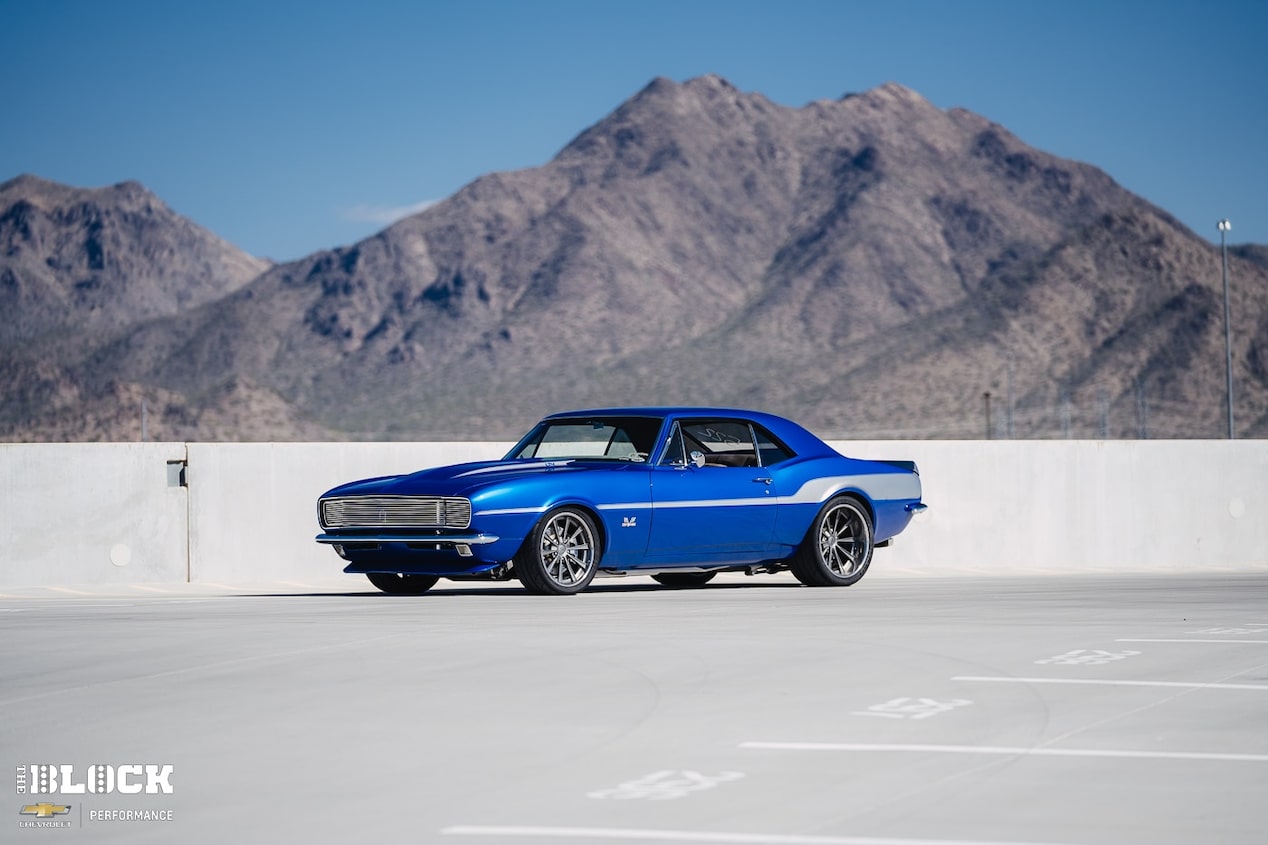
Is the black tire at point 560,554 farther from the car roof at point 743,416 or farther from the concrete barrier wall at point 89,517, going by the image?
the concrete barrier wall at point 89,517

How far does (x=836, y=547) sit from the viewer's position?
50.5 feet

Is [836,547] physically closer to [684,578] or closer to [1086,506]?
[684,578]

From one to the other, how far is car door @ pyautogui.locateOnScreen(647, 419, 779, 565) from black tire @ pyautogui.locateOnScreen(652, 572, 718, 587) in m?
1.26

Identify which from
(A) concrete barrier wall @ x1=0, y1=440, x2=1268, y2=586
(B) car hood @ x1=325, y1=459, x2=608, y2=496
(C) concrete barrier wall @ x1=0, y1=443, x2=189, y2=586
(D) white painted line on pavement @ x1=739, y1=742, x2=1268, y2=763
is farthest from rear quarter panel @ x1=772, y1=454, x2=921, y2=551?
(D) white painted line on pavement @ x1=739, y1=742, x2=1268, y2=763

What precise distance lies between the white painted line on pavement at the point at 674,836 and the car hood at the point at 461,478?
800 cm

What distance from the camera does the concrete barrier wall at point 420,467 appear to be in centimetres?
1688

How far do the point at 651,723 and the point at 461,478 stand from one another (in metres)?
6.56

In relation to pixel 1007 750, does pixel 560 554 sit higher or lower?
higher

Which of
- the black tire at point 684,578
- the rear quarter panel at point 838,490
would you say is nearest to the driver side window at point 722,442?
the rear quarter panel at point 838,490

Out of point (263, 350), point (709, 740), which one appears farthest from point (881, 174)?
point (709, 740)

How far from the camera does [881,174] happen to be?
630ft

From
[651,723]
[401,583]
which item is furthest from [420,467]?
[651,723]

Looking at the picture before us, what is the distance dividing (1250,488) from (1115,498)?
1.75 meters

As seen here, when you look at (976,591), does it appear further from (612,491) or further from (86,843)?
(86,843)
